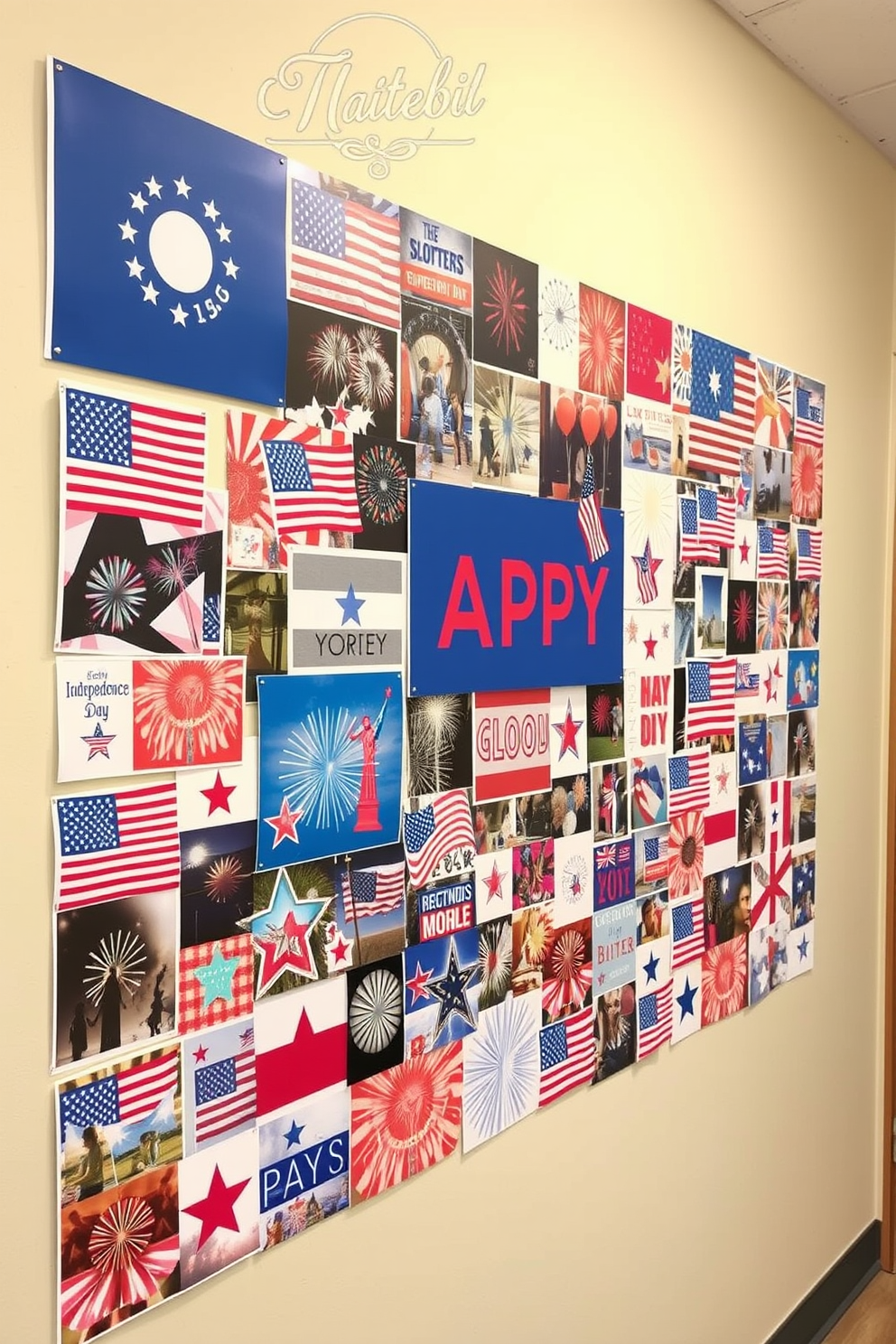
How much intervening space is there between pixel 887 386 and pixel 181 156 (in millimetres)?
1994

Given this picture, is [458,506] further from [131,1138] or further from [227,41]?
[131,1138]

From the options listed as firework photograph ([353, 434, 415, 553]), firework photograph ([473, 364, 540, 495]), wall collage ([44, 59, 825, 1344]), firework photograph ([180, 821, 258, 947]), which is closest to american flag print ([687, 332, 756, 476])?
wall collage ([44, 59, 825, 1344])

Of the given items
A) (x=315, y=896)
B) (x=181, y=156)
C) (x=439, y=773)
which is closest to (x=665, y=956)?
(x=439, y=773)

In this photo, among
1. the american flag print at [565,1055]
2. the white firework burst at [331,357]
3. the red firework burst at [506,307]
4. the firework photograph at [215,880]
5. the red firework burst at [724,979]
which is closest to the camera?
the firework photograph at [215,880]

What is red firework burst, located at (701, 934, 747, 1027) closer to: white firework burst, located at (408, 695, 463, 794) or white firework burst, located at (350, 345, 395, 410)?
white firework burst, located at (408, 695, 463, 794)

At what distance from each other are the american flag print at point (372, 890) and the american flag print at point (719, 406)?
0.94 metres

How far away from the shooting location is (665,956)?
71.4 inches

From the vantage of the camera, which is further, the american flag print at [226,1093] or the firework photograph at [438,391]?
the firework photograph at [438,391]

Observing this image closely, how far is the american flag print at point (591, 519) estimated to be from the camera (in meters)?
1.58

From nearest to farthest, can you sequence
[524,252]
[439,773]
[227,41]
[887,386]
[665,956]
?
[227,41] < [439,773] < [524,252] < [665,956] < [887,386]

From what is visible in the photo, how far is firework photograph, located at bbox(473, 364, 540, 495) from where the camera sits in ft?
4.64

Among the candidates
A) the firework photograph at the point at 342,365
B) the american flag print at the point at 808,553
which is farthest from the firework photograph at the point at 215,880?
the american flag print at the point at 808,553

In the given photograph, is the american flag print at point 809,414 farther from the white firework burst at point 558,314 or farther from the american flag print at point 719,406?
the white firework burst at point 558,314

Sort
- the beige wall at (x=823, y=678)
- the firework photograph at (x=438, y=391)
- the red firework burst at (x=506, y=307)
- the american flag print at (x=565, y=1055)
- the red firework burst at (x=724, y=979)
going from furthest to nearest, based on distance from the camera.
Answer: the red firework burst at (x=724, y=979), the american flag print at (x=565, y=1055), the red firework burst at (x=506, y=307), the firework photograph at (x=438, y=391), the beige wall at (x=823, y=678)
